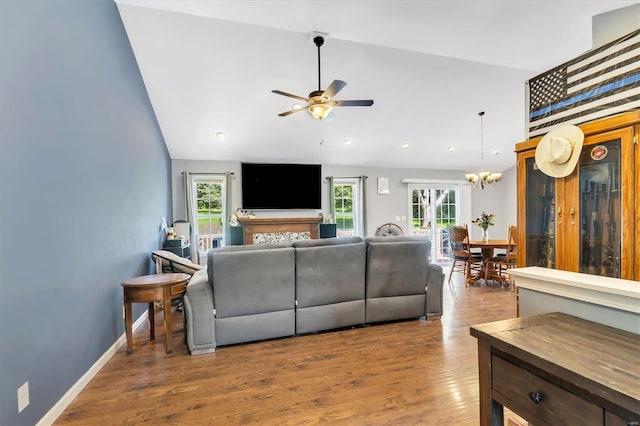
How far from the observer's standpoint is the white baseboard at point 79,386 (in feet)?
6.12

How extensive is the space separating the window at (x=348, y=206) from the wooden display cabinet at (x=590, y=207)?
4972 millimetres

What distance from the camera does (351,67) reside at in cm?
429

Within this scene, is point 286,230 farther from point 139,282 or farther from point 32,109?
point 32,109

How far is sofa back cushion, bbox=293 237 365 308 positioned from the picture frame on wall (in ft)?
14.3

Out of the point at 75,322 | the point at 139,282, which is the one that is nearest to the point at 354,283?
the point at 139,282

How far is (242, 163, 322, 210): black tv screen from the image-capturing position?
6.64 metres

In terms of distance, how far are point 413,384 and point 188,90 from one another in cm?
467

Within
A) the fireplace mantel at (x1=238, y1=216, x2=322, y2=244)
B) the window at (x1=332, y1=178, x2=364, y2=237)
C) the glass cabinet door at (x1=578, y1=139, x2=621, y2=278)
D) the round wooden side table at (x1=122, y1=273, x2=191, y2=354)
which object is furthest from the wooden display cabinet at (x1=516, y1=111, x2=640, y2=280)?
the window at (x1=332, y1=178, x2=364, y2=237)

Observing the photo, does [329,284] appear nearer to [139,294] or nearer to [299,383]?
[299,383]

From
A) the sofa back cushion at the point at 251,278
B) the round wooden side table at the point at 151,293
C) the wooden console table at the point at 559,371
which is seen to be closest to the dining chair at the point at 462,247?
the sofa back cushion at the point at 251,278

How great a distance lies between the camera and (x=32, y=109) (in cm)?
181

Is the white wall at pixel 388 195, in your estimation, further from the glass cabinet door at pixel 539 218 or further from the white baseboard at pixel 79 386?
the glass cabinet door at pixel 539 218

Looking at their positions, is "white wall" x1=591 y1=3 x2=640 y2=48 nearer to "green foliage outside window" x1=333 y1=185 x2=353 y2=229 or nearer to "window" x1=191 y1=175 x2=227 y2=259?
"green foliage outside window" x1=333 y1=185 x2=353 y2=229

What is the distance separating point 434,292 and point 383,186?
4.33 metres
